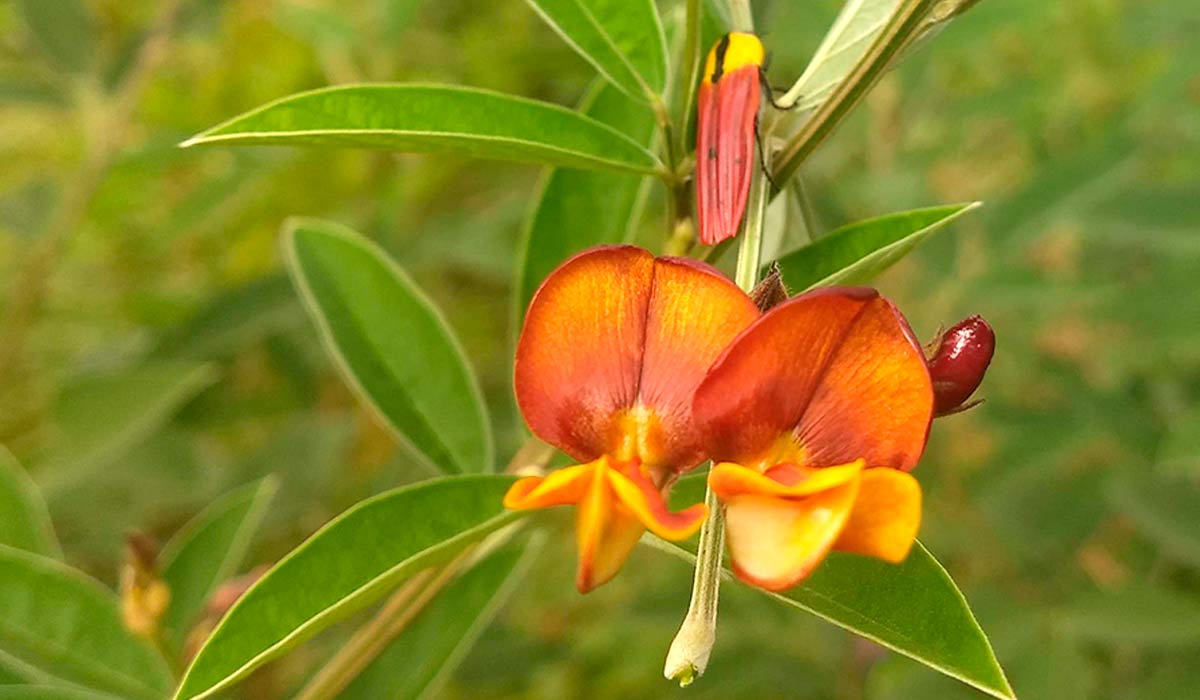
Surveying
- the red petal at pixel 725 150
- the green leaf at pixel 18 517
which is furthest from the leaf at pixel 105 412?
the red petal at pixel 725 150

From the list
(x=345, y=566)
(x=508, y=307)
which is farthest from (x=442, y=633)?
(x=508, y=307)

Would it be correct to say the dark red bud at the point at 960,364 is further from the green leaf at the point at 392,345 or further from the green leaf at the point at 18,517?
the green leaf at the point at 18,517

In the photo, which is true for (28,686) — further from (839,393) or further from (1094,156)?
(1094,156)

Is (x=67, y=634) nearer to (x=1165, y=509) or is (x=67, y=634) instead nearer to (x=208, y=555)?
(x=208, y=555)

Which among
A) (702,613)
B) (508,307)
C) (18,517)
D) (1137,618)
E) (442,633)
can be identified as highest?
(702,613)

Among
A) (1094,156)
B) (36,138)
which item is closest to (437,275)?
(36,138)

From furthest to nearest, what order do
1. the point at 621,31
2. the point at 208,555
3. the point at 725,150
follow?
1. the point at 208,555
2. the point at 621,31
3. the point at 725,150
